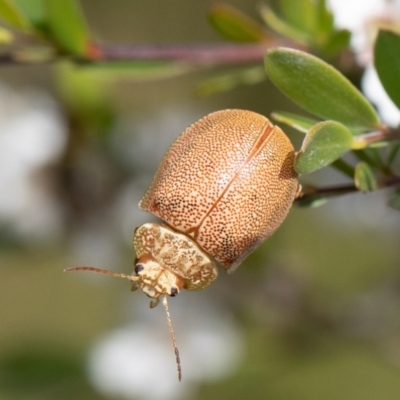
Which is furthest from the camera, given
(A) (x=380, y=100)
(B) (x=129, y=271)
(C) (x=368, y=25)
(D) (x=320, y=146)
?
(B) (x=129, y=271)

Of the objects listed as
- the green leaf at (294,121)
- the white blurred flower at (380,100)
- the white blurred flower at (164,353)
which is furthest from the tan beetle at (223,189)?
the white blurred flower at (164,353)

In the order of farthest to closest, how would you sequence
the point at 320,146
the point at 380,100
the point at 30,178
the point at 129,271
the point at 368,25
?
the point at 129,271, the point at 30,178, the point at 368,25, the point at 380,100, the point at 320,146

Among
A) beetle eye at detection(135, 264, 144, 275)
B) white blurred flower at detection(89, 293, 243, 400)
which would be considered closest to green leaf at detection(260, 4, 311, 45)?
beetle eye at detection(135, 264, 144, 275)

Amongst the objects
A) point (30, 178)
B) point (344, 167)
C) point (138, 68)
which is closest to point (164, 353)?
Result: point (30, 178)

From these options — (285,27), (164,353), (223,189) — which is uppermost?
(285,27)

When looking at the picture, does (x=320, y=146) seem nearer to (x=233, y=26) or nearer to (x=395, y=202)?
A: (x=395, y=202)

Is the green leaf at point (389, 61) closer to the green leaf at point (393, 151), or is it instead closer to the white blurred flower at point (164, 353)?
the green leaf at point (393, 151)

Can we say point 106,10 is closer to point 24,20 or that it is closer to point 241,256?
point 24,20
